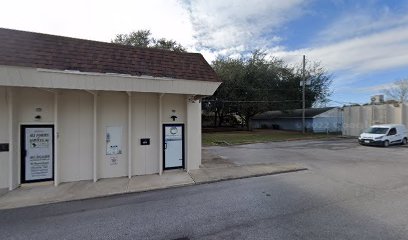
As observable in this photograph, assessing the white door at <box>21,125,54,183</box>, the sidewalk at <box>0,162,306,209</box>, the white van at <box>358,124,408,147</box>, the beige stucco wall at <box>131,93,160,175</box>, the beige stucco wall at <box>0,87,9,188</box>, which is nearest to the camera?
the sidewalk at <box>0,162,306,209</box>

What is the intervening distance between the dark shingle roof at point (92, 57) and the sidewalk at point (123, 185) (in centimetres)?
366

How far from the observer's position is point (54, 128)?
317 inches

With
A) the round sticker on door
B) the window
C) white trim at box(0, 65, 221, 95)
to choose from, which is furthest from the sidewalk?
the window

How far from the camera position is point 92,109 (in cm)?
870

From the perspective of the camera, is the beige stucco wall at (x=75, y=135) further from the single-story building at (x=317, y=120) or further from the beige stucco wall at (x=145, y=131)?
the single-story building at (x=317, y=120)

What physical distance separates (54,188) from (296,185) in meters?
7.61

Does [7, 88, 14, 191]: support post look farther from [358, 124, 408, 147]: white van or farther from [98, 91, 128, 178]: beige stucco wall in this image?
[358, 124, 408, 147]: white van

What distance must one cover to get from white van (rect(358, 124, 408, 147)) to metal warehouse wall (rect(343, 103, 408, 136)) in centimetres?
658

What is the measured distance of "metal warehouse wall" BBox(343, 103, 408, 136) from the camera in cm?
2672

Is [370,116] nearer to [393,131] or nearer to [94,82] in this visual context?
[393,131]

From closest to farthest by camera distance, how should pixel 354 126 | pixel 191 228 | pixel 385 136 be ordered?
pixel 191 228
pixel 385 136
pixel 354 126

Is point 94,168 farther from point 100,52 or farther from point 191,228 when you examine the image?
point 191,228

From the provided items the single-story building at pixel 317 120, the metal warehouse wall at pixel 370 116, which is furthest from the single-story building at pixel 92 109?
the single-story building at pixel 317 120

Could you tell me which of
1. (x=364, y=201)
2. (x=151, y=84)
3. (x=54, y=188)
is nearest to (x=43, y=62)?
(x=151, y=84)
